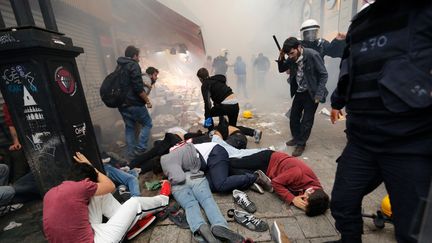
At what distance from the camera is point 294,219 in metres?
2.37

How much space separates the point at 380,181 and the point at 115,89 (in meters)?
3.97

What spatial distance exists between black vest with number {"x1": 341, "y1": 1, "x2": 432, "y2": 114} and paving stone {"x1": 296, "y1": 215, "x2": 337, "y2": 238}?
1.35 meters

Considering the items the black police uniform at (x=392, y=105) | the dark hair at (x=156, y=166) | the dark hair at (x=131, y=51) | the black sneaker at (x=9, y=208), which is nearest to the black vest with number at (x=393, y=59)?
the black police uniform at (x=392, y=105)

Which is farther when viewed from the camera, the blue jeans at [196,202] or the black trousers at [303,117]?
the black trousers at [303,117]

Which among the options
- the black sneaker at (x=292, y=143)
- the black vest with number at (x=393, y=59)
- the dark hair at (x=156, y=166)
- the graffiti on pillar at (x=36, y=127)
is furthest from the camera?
the black sneaker at (x=292, y=143)

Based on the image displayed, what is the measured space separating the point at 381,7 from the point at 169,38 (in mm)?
12346

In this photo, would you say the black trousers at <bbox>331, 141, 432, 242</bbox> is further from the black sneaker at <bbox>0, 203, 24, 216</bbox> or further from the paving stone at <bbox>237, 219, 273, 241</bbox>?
the black sneaker at <bbox>0, 203, 24, 216</bbox>

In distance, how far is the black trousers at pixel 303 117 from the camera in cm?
391

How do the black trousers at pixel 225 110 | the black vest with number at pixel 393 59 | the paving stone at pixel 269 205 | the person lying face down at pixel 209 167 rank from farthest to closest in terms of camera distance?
the black trousers at pixel 225 110 → the person lying face down at pixel 209 167 → the paving stone at pixel 269 205 → the black vest with number at pixel 393 59

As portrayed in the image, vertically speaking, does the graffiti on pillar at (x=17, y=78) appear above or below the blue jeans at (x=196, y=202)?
above

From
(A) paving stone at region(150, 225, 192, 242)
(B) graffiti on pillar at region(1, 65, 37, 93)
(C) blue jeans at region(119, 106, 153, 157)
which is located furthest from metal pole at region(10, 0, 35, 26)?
(A) paving stone at region(150, 225, 192, 242)

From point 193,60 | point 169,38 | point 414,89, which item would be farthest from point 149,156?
point 193,60

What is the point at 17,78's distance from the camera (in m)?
2.27

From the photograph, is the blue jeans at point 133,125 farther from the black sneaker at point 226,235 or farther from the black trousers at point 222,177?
the black sneaker at point 226,235
